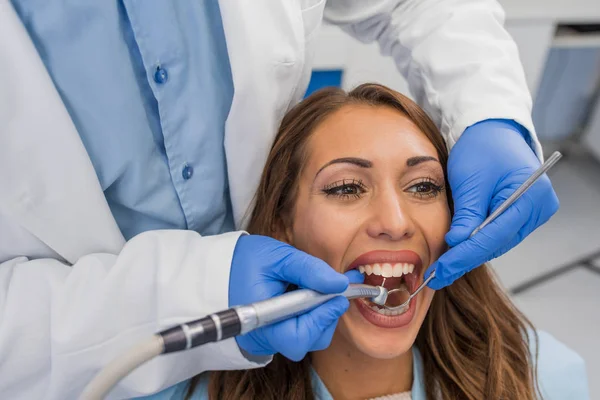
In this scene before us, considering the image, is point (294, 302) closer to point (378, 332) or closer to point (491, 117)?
point (378, 332)

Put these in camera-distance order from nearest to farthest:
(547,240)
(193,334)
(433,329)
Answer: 1. (193,334)
2. (433,329)
3. (547,240)

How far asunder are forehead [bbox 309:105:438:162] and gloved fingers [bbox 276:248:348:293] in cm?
25

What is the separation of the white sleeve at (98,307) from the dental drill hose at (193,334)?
192mm

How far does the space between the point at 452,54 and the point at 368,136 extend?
0.27 m

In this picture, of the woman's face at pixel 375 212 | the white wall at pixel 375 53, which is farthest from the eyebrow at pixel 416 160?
the white wall at pixel 375 53

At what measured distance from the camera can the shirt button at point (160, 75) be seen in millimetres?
932

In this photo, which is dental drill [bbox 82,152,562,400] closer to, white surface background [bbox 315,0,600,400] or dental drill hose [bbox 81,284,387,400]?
dental drill hose [bbox 81,284,387,400]

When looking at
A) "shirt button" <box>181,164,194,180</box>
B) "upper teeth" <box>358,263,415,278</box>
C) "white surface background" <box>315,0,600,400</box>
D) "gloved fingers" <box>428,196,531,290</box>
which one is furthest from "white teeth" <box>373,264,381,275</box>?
"white surface background" <box>315,0,600,400</box>

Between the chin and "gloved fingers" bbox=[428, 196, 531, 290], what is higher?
"gloved fingers" bbox=[428, 196, 531, 290]

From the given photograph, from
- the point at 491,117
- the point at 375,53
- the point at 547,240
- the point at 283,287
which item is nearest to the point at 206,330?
the point at 283,287

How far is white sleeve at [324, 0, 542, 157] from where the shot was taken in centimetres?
110

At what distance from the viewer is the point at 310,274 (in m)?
0.85

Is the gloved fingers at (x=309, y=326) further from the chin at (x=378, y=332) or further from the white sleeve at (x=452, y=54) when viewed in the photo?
the white sleeve at (x=452, y=54)

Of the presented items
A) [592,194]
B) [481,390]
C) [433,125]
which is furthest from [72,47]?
[592,194]
